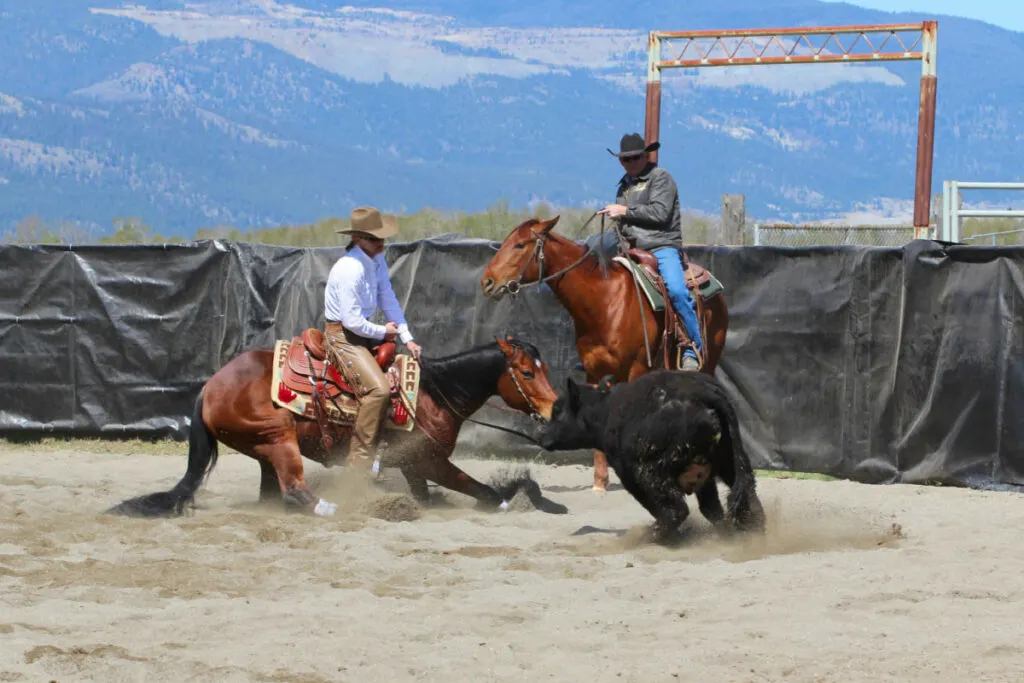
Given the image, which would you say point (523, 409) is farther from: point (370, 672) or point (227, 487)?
point (370, 672)

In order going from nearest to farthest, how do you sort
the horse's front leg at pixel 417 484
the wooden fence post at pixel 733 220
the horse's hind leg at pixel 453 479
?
the horse's hind leg at pixel 453 479, the horse's front leg at pixel 417 484, the wooden fence post at pixel 733 220

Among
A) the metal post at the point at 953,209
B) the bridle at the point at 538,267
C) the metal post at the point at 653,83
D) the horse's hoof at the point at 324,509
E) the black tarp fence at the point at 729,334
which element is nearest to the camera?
the horse's hoof at the point at 324,509

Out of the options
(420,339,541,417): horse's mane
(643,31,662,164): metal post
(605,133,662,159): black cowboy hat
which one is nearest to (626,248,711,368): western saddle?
(605,133,662,159): black cowboy hat

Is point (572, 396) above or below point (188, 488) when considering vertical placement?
above

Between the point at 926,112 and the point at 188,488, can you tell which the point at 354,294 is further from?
the point at 926,112

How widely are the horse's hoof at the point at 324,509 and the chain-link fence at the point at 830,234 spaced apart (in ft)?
33.1

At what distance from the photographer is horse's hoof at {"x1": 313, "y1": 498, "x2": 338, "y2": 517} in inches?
342

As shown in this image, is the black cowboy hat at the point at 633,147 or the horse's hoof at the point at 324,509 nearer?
the horse's hoof at the point at 324,509

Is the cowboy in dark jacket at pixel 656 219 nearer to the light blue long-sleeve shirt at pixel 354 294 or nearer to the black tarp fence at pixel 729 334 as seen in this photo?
the black tarp fence at pixel 729 334

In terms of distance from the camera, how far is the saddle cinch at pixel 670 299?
10125mm

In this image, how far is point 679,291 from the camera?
1011 centimetres

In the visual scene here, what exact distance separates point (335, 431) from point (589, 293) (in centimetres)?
223

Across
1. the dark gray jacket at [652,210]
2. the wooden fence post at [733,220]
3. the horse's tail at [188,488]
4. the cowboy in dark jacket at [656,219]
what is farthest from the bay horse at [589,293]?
the wooden fence post at [733,220]

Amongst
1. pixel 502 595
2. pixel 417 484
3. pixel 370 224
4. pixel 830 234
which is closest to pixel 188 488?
pixel 417 484
